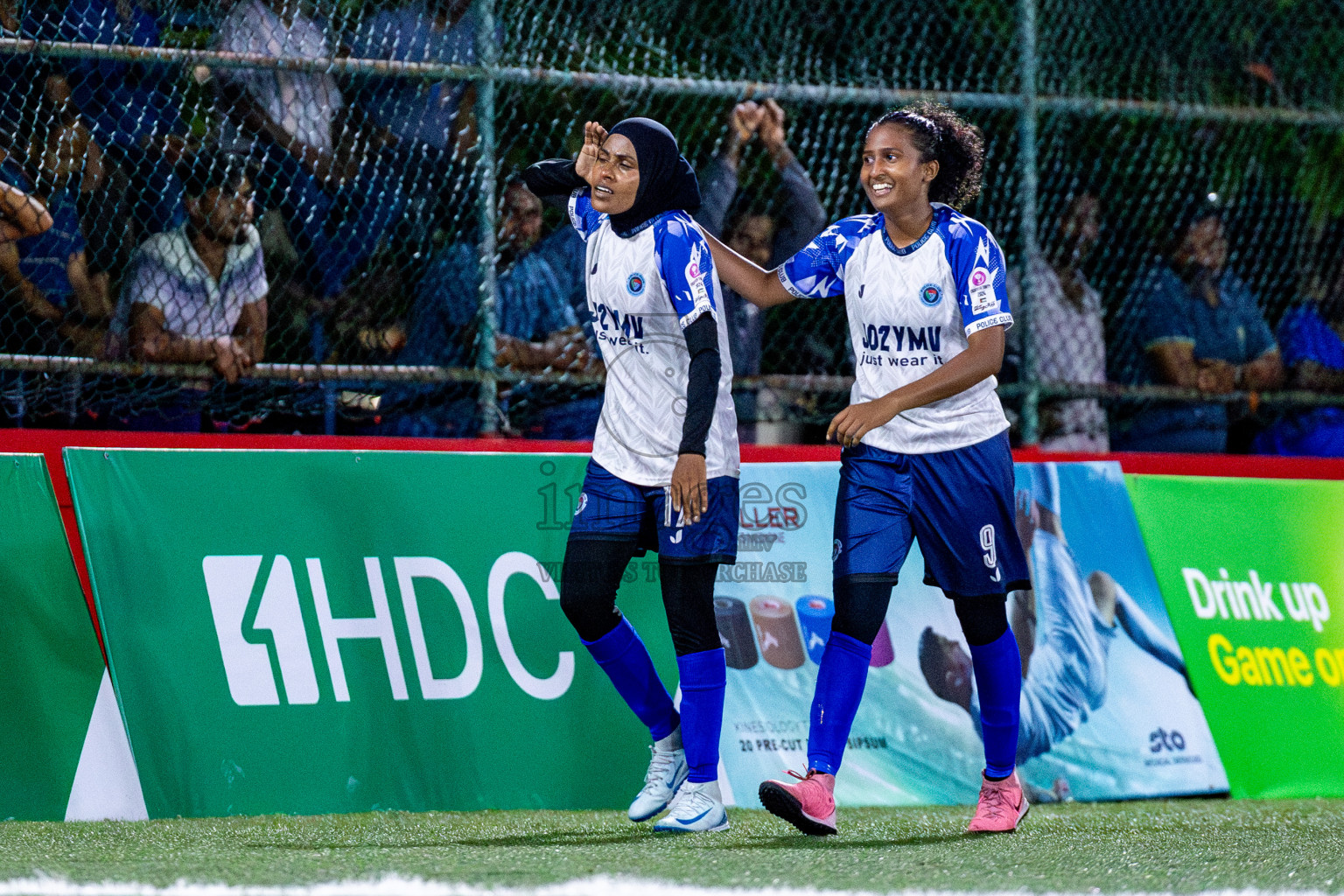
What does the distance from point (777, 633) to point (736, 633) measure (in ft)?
0.49

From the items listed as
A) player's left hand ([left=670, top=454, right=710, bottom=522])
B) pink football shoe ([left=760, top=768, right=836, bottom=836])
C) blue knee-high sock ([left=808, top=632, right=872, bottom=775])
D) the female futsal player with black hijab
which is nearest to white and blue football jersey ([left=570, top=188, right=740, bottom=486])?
the female futsal player with black hijab

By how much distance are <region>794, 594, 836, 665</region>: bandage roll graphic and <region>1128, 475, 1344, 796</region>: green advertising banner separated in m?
1.39

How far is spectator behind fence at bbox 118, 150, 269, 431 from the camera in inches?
228

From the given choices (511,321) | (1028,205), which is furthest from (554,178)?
(1028,205)

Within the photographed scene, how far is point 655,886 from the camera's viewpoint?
327 cm

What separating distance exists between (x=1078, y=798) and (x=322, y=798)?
2647 mm

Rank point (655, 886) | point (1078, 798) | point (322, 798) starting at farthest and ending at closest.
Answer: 1. point (1078, 798)
2. point (322, 798)
3. point (655, 886)

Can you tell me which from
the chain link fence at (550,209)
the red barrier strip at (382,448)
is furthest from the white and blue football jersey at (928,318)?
the chain link fence at (550,209)

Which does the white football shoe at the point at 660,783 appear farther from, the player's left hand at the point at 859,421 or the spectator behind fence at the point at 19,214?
the spectator behind fence at the point at 19,214

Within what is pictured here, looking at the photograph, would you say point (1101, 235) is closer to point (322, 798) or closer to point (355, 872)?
point (322, 798)

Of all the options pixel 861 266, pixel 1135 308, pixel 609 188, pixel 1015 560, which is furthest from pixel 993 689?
pixel 1135 308

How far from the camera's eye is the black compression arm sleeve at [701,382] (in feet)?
14.9

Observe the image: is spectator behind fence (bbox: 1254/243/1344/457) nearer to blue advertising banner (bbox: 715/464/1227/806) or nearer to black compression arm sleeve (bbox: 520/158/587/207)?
blue advertising banner (bbox: 715/464/1227/806)

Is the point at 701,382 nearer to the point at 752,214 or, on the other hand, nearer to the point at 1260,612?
the point at 752,214
